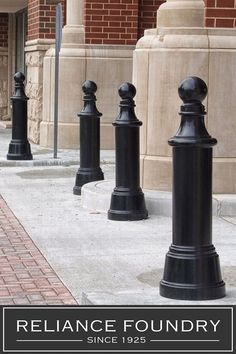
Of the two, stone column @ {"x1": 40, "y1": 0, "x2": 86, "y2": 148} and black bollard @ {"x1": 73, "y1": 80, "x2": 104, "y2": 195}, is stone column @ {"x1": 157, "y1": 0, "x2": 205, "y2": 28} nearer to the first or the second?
black bollard @ {"x1": 73, "y1": 80, "x2": 104, "y2": 195}

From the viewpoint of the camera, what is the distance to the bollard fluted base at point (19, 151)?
14.2m

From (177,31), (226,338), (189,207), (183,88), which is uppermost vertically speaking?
(177,31)

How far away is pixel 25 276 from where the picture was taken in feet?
23.1

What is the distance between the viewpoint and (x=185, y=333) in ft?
17.0

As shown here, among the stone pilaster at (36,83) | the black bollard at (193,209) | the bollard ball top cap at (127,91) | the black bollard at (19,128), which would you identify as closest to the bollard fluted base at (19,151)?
the black bollard at (19,128)

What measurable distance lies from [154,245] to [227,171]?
74.2 inches

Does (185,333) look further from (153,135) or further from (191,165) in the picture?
(153,135)

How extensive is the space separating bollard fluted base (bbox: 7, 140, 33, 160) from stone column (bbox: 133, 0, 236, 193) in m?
4.53

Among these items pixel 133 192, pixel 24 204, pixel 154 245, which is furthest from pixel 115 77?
pixel 154 245

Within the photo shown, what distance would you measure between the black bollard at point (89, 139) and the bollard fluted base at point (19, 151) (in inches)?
122

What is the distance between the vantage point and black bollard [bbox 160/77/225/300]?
605cm

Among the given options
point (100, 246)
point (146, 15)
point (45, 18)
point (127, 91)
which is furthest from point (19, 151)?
point (100, 246)

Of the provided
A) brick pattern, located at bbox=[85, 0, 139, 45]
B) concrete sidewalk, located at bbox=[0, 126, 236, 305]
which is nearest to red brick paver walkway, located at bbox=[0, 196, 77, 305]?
concrete sidewalk, located at bbox=[0, 126, 236, 305]

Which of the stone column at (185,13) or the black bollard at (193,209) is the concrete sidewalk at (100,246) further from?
the stone column at (185,13)
